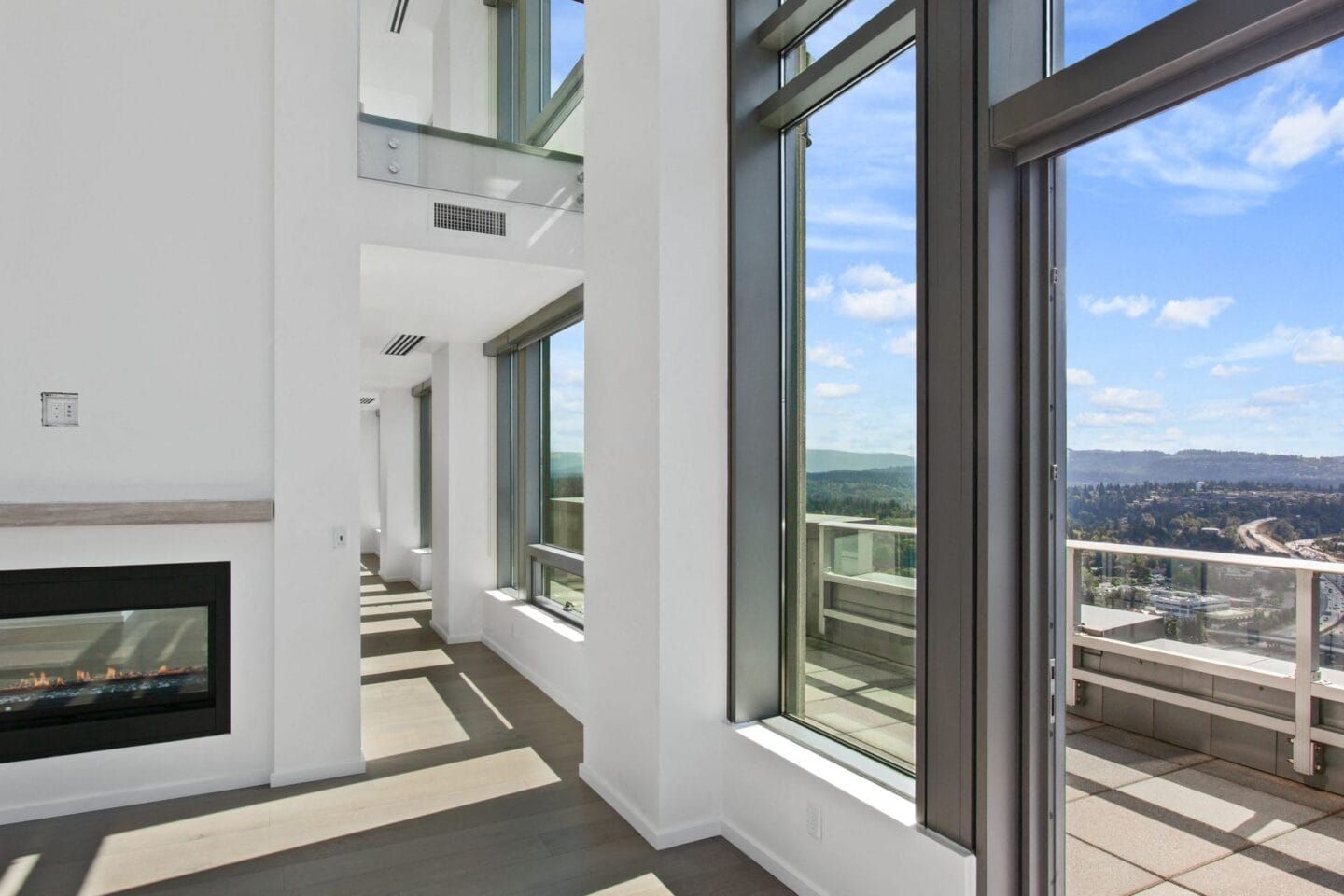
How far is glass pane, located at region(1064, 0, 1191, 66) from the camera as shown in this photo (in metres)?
1.88

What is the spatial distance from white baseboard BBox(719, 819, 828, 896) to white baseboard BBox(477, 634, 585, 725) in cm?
169

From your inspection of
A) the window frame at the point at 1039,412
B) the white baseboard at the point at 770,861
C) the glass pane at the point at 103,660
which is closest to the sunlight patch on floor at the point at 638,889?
the white baseboard at the point at 770,861

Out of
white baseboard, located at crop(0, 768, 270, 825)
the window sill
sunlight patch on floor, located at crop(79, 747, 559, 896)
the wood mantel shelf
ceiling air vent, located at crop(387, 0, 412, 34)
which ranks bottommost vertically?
sunlight patch on floor, located at crop(79, 747, 559, 896)

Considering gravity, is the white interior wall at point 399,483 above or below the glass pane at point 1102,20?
below

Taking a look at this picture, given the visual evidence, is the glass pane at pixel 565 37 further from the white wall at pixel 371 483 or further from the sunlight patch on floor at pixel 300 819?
the white wall at pixel 371 483

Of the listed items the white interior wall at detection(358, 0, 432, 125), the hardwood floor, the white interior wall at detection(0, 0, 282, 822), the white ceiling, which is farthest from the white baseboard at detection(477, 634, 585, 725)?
the white interior wall at detection(358, 0, 432, 125)

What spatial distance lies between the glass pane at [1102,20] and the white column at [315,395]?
10.1ft

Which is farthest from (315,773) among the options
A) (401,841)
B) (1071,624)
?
(1071,624)

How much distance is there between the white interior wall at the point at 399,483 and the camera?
33.4 ft

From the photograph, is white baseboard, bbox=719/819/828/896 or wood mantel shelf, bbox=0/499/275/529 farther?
wood mantel shelf, bbox=0/499/275/529

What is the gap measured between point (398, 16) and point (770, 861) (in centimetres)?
455

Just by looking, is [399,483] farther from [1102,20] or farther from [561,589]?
[1102,20]

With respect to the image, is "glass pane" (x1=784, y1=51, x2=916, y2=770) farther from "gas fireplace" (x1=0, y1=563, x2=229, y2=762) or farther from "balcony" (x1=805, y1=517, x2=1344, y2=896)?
"gas fireplace" (x1=0, y1=563, x2=229, y2=762)

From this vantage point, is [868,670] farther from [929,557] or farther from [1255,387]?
[1255,387]
